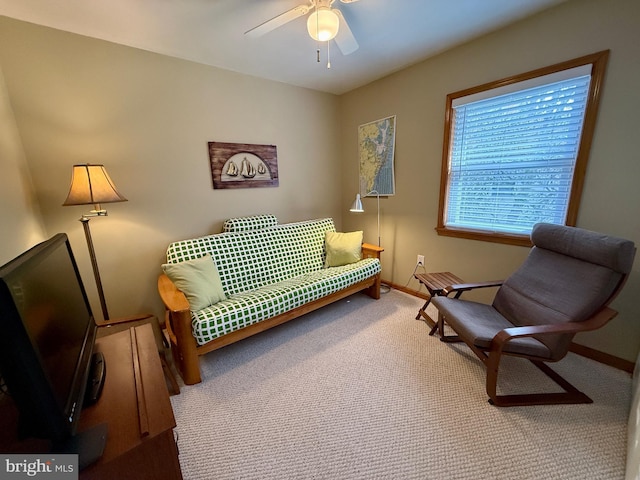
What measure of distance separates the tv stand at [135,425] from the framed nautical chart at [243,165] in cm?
188

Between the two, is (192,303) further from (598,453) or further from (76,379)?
(598,453)

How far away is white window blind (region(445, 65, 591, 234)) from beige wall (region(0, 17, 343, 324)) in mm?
1825

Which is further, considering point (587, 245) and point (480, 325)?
point (480, 325)

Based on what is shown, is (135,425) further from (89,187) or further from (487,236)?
(487,236)

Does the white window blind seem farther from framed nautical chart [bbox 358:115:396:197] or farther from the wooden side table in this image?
framed nautical chart [bbox 358:115:396:197]

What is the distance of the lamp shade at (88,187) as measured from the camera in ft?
5.35

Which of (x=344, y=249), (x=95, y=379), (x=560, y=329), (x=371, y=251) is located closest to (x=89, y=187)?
(x=95, y=379)

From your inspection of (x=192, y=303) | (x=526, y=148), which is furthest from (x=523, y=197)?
(x=192, y=303)

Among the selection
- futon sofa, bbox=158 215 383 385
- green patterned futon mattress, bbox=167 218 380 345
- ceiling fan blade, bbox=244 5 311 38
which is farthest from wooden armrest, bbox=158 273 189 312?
ceiling fan blade, bbox=244 5 311 38

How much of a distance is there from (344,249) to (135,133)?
2155 mm

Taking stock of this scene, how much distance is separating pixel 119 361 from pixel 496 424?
193cm

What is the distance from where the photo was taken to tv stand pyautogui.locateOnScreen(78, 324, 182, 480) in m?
0.76

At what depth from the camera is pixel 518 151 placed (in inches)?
80.9

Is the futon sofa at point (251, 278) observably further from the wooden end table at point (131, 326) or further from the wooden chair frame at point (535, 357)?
the wooden chair frame at point (535, 357)
